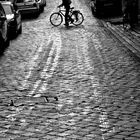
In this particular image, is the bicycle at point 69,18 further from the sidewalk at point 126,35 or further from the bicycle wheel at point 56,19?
the sidewalk at point 126,35

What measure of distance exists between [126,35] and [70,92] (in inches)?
390

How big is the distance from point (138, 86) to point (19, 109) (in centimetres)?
270

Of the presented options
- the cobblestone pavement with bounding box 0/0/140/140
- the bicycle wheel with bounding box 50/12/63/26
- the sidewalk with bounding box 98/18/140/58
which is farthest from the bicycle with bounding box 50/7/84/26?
the cobblestone pavement with bounding box 0/0/140/140

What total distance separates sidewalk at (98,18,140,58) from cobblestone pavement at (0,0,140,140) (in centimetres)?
37

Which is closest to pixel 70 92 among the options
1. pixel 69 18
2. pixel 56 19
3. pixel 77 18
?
pixel 77 18

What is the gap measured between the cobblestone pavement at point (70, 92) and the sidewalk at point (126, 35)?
0.37 m

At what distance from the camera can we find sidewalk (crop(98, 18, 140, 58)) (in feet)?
50.4

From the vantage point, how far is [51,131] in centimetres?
645

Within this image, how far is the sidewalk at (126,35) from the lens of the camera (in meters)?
15.4

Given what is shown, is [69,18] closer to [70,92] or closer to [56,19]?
[56,19]

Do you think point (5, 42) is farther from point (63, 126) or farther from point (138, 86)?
point (63, 126)

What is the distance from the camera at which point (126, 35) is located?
18578mm

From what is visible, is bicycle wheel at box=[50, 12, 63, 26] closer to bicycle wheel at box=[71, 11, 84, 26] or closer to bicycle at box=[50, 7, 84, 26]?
bicycle at box=[50, 7, 84, 26]

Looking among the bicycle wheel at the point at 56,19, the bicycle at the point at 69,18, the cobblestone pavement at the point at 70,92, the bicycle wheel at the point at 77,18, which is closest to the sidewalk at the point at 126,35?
the cobblestone pavement at the point at 70,92
